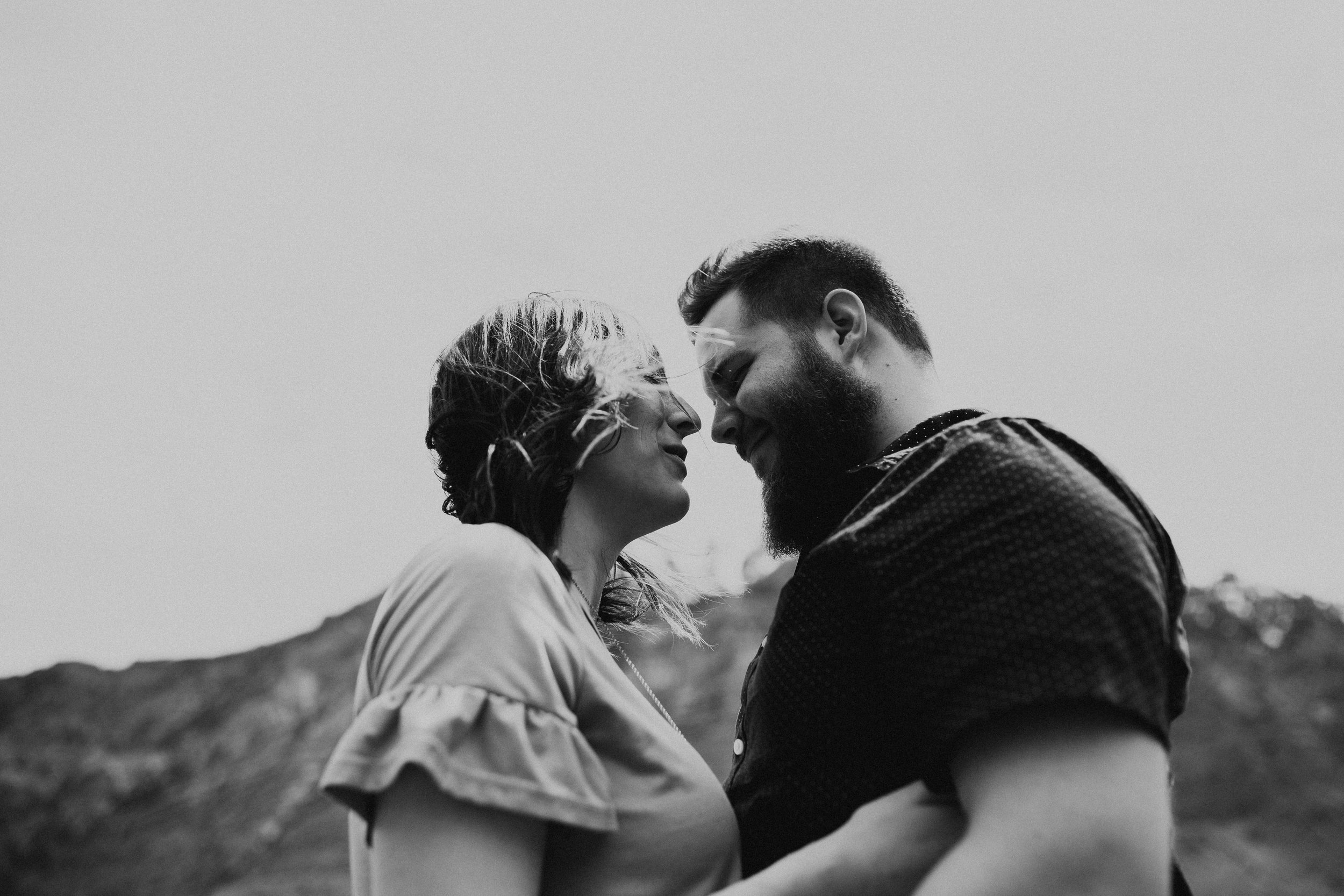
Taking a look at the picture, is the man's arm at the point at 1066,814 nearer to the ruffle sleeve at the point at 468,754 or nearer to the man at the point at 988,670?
the man at the point at 988,670

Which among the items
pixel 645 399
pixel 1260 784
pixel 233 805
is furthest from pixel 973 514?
pixel 233 805

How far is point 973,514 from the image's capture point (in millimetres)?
1323

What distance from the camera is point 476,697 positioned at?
1328 millimetres

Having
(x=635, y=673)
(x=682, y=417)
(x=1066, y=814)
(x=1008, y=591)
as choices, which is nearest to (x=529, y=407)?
(x=682, y=417)

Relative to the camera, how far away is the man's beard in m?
2.36

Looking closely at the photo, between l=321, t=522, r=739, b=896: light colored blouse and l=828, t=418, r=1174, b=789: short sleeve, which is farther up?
l=828, t=418, r=1174, b=789: short sleeve

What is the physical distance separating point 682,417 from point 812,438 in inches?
12.6

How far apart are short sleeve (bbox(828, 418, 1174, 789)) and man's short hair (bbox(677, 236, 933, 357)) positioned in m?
1.18

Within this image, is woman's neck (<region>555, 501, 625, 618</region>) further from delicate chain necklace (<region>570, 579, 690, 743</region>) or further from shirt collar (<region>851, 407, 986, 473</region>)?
shirt collar (<region>851, 407, 986, 473</region>)

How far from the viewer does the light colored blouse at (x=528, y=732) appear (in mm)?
1301

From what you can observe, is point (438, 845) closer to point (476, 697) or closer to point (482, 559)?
point (476, 697)

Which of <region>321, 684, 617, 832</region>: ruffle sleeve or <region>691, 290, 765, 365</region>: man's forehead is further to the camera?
<region>691, 290, 765, 365</region>: man's forehead

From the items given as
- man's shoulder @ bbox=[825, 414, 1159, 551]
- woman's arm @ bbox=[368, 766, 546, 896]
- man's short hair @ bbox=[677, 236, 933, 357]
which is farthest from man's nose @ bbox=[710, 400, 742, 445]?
woman's arm @ bbox=[368, 766, 546, 896]

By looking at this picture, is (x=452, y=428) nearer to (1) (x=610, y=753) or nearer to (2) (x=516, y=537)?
(2) (x=516, y=537)
